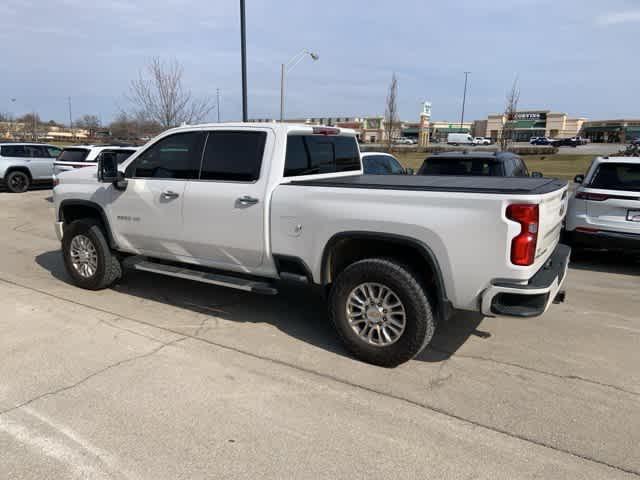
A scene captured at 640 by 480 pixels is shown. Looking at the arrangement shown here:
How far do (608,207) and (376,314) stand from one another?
4.68m

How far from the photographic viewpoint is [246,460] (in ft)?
9.51

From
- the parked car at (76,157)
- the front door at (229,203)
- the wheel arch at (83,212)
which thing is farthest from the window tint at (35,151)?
the front door at (229,203)

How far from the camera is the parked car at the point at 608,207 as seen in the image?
6.83 m

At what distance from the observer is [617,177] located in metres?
7.10

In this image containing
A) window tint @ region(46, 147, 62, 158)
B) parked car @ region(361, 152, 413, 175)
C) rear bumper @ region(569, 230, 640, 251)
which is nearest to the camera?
rear bumper @ region(569, 230, 640, 251)

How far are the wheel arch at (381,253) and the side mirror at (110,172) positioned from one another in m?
2.60

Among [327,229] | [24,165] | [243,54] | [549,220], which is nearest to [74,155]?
[24,165]

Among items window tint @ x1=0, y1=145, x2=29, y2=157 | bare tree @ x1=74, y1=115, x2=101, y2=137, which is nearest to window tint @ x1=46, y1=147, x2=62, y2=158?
window tint @ x1=0, y1=145, x2=29, y2=157

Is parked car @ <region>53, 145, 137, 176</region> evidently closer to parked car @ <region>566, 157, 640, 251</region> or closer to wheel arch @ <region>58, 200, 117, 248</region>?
wheel arch @ <region>58, 200, 117, 248</region>

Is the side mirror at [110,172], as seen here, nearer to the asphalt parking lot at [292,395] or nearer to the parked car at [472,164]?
the asphalt parking lot at [292,395]

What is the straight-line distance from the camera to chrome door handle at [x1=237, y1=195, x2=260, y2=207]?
4.55 metres

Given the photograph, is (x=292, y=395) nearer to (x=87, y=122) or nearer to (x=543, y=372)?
(x=543, y=372)

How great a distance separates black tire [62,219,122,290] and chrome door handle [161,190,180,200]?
3.93 feet

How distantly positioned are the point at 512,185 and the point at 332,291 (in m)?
1.70
